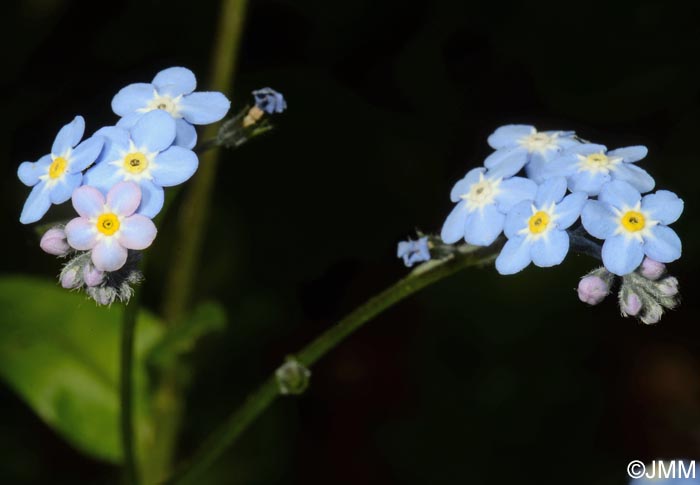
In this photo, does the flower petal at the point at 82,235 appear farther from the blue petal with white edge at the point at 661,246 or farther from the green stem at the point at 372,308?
the blue petal with white edge at the point at 661,246

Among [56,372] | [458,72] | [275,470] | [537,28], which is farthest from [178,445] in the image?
[537,28]

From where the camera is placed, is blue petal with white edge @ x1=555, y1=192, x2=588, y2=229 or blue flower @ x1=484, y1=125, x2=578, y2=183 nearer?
blue petal with white edge @ x1=555, y1=192, x2=588, y2=229

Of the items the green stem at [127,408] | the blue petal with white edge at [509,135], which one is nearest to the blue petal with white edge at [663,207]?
the blue petal with white edge at [509,135]

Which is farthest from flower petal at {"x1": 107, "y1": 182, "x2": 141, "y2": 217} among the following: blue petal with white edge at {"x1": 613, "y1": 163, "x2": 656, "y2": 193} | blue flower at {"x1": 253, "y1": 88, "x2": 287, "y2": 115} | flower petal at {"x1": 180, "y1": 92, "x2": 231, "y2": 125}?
blue petal with white edge at {"x1": 613, "y1": 163, "x2": 656, "y2": 193}

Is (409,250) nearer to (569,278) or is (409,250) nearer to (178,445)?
(569,278)

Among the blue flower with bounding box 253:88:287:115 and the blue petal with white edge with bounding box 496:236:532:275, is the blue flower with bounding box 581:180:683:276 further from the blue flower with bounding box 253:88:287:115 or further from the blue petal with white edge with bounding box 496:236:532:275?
the blue flower with bounding box 253:88:287:115
